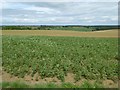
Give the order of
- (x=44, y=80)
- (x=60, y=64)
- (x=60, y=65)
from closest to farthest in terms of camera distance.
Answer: (x=44, y=80) < (x=60, y=65) < (x=60, y=64)

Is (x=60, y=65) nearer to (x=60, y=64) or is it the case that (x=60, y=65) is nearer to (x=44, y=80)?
(x=60, y=64)

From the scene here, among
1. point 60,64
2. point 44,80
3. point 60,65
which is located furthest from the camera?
point 60,64

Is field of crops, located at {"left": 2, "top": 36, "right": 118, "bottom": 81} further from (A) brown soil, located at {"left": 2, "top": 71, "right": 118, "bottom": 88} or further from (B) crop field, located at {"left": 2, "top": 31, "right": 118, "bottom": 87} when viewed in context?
(A) brown soil, located at {"left": 2, "top": 71, "right": 118, "bottom": 88}

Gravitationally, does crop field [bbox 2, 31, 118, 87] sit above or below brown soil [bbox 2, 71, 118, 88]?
above

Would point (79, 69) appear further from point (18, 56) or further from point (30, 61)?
point (18, 56)

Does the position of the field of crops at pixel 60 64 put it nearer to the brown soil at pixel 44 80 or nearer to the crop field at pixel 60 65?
the crop field at pixel 60 65

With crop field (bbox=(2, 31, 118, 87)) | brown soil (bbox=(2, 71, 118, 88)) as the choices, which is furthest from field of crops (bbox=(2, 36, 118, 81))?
brown soil (bbox=(2, 71, 118, 88))

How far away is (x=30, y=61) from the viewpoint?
37.3 feet

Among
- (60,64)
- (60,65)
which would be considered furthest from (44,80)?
(60,64)

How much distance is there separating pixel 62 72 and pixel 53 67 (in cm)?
75

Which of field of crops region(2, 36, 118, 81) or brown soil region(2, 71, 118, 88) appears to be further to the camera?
field of crops region(2, 36, 118, 81)

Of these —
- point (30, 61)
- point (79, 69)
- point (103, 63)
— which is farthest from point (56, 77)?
point (103, 63)

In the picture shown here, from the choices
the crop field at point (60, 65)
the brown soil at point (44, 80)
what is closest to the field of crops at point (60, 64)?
the crop field at point (60, 65)

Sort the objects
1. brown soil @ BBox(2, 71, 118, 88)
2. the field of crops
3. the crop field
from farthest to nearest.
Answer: the field of crops
the crop field
brown soil @ BBox(2, 71, 118, 88)
